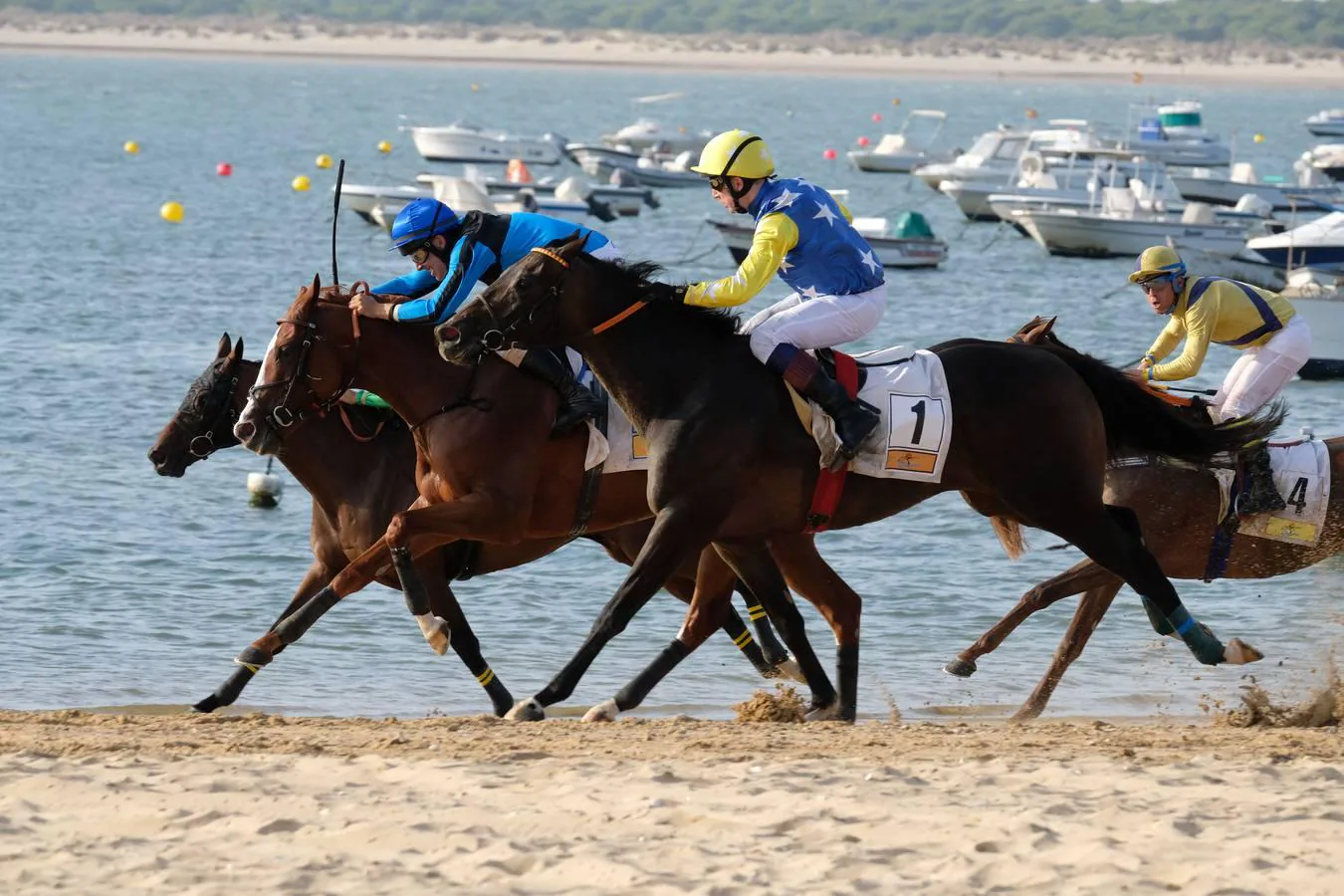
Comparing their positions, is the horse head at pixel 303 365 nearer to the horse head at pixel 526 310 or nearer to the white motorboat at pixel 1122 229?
the horse head at pixel 526 310

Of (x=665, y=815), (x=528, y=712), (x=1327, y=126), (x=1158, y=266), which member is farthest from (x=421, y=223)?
(x=1327, y=126)

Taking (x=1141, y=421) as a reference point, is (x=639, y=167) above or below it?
below

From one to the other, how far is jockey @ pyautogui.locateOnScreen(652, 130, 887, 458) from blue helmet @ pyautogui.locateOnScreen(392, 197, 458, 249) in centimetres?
139

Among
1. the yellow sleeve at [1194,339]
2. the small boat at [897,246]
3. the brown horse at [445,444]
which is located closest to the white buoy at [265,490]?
the brown horse at [445,444]

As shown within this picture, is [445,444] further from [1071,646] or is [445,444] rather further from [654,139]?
[654,139]

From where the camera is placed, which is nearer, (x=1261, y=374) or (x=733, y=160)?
(x=733, y=160)

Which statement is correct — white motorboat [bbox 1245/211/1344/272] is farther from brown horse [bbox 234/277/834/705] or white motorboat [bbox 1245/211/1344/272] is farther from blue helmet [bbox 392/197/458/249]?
blue helmet [bbox 392/197/458/249]

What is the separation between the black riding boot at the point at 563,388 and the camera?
31.8ft

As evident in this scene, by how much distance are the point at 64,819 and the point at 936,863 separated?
9.42 ft

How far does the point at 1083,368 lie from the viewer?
9594 millimetres

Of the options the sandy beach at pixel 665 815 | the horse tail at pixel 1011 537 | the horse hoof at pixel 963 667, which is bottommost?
the horse hoof at pixel 963 667

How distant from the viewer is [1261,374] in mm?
10711

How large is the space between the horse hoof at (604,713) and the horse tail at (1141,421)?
104 inches

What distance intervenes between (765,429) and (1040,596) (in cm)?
252
